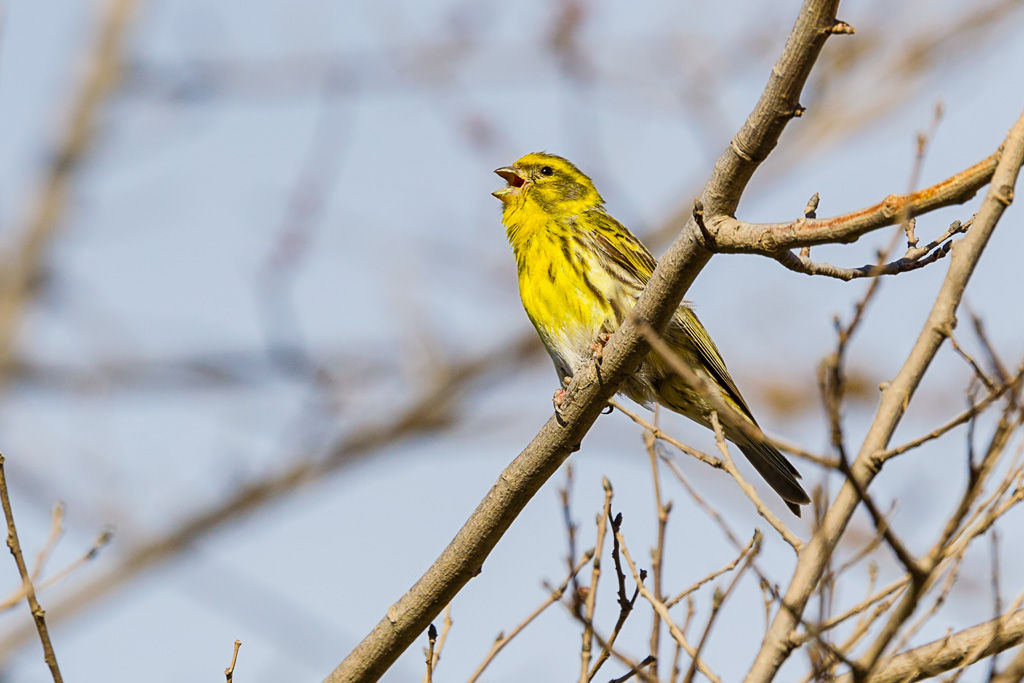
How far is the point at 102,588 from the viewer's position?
10078 millimetres

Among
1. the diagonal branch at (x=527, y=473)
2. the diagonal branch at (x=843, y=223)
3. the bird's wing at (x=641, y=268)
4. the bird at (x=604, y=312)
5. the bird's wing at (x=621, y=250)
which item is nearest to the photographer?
the diagonal branch at (x=843, y=223)

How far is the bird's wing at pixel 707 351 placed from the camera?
5.29 meters

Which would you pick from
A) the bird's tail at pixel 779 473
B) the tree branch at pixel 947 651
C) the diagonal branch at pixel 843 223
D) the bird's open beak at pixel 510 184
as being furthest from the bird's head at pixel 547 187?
the tree branch at pixel 947 651

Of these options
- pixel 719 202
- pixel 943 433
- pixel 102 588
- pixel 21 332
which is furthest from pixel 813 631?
pixel 21 332

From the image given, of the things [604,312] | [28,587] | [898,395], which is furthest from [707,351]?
[28,587]

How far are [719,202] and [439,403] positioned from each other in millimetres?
6966

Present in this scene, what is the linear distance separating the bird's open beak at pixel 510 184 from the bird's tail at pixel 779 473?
193 cm

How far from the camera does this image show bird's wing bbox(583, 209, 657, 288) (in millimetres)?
5562

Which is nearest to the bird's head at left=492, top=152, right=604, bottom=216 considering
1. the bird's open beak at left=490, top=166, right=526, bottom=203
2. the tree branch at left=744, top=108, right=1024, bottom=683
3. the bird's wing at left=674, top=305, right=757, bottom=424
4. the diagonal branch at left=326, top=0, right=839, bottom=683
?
the bird's open beak at left=490, top=166, right=526, bottom=203

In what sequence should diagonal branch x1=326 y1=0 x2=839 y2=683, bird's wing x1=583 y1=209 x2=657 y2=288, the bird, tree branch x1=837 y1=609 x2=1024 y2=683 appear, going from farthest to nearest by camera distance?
bird's wing x1=583 y1=209 x2=657 y2=288, the bird, diagonal branch x1=326 y1=0 x2=839 y2=683, tree branch x1=837 y1=609 x2=1024 y2=683

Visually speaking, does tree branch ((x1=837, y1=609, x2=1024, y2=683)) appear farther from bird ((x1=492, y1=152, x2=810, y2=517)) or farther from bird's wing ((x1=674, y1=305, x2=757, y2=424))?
bird's wing ((x1=674, y1=305, x2=757, y2=424))

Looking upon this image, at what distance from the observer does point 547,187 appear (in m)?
6.36

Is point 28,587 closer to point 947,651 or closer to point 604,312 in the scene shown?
point 947,651

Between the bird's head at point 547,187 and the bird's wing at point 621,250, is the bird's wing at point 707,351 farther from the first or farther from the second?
the bird's head at point 547,187
